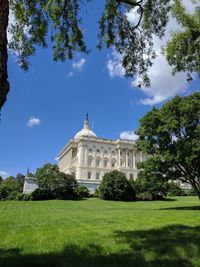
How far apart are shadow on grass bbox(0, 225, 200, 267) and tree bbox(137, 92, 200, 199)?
1948 centimetres

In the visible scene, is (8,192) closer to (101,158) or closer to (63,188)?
(63,188)

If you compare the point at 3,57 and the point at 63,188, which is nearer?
the point at 3,57

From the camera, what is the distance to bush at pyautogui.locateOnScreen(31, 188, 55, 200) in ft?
153

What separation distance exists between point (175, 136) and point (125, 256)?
925 inches

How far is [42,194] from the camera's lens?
4731cm

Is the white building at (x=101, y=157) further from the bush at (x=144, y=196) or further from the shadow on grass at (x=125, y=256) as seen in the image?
the shadow on grass at (x=125, y=256)

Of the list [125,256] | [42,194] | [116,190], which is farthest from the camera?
[116,190]

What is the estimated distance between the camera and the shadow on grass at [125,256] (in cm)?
543

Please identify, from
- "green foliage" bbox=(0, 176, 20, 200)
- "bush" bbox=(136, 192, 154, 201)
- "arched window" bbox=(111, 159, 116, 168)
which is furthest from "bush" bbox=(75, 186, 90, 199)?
"arched window" bbox=(111, 159, 116, 168)

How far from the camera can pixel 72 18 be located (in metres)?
9.29

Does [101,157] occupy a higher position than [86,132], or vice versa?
[86,132]

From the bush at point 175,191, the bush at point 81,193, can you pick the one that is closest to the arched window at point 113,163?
the bush at point 175,191

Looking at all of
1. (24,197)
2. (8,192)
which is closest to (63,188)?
(24,197)

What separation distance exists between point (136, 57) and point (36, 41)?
346cm
